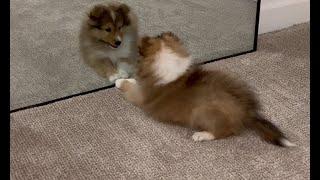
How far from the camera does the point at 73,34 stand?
5.56ft

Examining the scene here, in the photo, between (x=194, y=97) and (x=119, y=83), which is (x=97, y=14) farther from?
(x=194, y=97)

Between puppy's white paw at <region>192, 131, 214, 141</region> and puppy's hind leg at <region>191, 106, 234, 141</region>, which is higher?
puppy's hind leg at <region>191, 106, 234, 141</region>

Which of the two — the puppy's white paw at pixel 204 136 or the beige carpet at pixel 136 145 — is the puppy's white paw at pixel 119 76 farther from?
the puppy's white paw at pixel 204 136

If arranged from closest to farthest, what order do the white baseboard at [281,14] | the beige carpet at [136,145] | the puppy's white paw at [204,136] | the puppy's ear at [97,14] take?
the beige carpet at [136,145] → the puppy's white paw at [204,136] → the puppy's ear at [97,14] → the white baseboard at [281,14]

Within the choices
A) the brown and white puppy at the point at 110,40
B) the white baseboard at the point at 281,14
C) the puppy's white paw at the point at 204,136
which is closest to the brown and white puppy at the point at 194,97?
the puppy's white paw at the point at 204,136

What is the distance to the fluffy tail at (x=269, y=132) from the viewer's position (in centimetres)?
126

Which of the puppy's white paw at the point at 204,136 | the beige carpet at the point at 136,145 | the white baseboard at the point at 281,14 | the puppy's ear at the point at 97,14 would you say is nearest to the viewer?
the beige carpet at the point at 136,145

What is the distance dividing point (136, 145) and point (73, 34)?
23.8 inches

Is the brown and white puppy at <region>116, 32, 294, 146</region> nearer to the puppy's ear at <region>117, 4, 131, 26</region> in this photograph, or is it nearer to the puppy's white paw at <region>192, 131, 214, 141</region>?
the puppy's white paw at <region>192, 131, 214, 141</region>

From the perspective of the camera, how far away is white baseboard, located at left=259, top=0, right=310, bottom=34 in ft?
6.38

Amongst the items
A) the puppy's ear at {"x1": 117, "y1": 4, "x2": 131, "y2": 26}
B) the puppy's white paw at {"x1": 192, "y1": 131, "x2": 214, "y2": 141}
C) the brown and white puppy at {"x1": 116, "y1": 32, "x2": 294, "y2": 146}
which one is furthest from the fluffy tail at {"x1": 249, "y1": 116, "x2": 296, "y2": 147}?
the puppy's ear at {"x1": 117, "y1": 4, "x2": 131, "y2": 26}

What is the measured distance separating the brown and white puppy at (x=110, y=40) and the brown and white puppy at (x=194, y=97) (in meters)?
0.14

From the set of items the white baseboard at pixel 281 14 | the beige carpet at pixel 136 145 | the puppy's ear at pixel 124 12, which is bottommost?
the beige carpet at pixel 136 145
